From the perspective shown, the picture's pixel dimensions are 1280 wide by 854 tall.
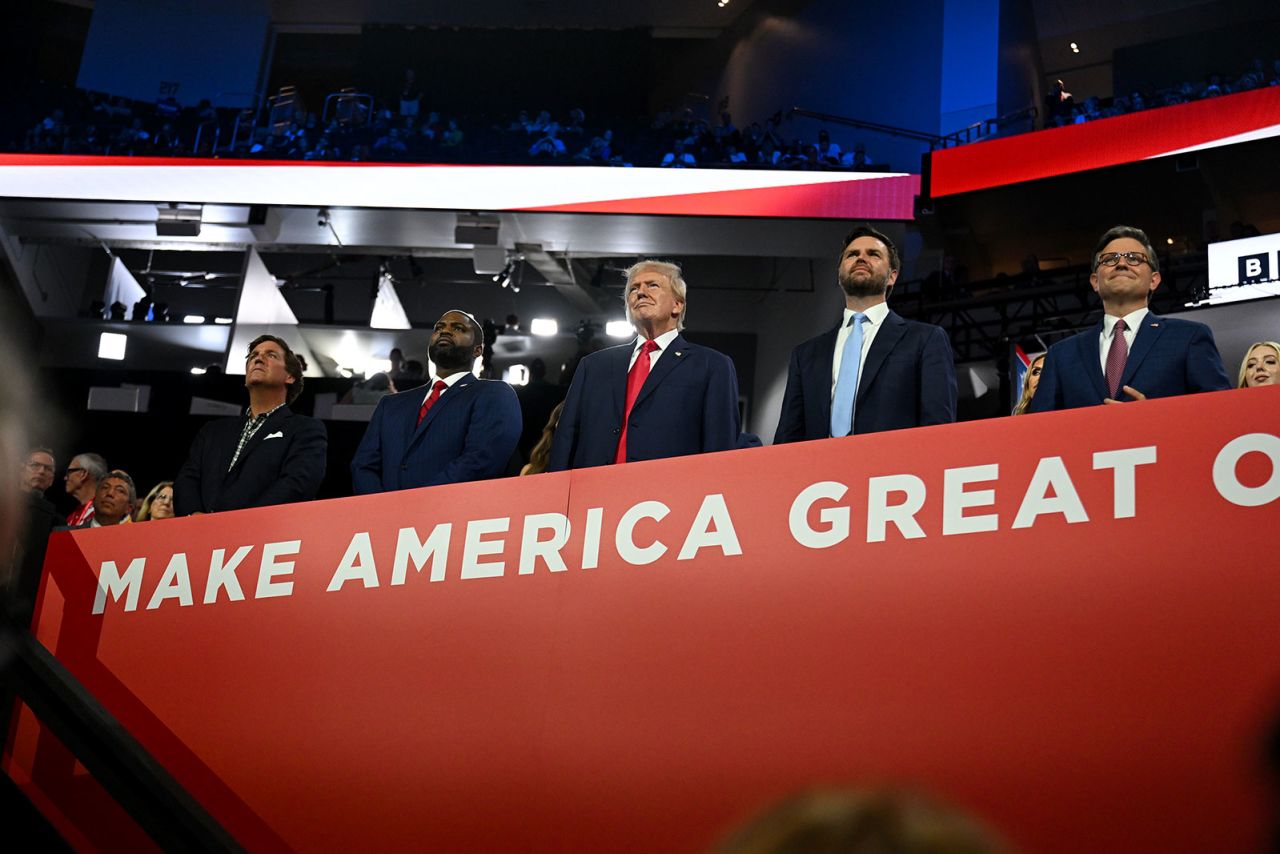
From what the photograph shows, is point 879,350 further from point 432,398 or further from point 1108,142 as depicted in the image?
point 1108,142

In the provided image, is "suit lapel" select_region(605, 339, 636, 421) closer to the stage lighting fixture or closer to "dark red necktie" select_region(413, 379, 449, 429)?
"dark red necktie" select_region(413, 379, 449, 429)

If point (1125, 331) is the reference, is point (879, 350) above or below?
below

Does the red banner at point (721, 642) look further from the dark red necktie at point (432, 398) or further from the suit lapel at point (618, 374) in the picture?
the dark red necktie at point (432, 398)

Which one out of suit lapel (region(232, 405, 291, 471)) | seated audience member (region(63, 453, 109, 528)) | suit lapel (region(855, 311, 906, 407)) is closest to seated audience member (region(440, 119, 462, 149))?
seated audience member (region(63, 453, 109, 528))

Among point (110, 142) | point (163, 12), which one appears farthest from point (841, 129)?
point (163, 12)

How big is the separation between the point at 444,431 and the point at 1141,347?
175 cm

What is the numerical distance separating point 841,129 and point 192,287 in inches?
279

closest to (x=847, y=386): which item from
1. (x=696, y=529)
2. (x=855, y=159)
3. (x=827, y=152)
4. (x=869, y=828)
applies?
(x=696, y=529)

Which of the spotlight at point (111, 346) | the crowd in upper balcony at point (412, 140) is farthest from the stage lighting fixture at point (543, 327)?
the spotlight at point (111, 346)

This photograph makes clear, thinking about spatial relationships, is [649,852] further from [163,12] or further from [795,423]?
[163,12]

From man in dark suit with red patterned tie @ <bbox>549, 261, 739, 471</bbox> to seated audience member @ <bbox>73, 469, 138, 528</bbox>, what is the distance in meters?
2.65

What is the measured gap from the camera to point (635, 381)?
3029 mm

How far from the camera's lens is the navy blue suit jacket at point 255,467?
3.43 metres

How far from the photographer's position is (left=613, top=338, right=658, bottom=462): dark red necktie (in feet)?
9.59
